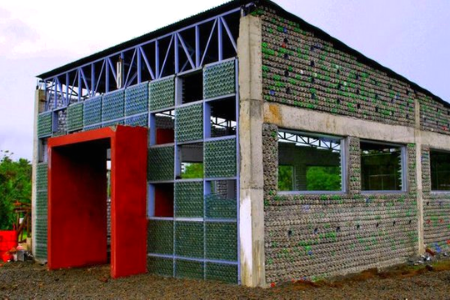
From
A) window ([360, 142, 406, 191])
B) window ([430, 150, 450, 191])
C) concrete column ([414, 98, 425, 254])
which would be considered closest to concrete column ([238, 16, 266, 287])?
concrete column ([414, 98, 425, 254])

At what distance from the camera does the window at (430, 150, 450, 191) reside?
16.5m

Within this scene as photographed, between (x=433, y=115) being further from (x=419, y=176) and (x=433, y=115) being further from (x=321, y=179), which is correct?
(x=321, y=179)

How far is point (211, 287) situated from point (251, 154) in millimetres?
2516

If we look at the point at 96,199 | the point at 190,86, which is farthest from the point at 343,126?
the point at 96,199

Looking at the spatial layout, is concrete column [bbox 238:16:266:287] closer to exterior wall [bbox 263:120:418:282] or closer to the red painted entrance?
exterior wall [bbox 263:120:418:282]

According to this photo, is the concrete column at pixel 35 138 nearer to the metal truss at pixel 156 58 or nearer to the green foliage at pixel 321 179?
the metal truss at pixel 156 58

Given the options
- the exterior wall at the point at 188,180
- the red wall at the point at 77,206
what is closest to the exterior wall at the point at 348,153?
the exterior wall at the point at 188,180

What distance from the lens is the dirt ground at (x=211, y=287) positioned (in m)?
8.98

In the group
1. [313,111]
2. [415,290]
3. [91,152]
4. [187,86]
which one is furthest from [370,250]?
[91,152]

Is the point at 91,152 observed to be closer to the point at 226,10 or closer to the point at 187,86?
the point at 187,86

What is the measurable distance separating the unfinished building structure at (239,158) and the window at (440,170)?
1.10m

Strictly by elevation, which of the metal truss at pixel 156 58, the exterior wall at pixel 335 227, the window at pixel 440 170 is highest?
the metal truss at pixel 156 58

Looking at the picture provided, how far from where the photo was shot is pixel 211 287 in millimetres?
9344

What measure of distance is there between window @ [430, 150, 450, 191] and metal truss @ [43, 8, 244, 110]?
7.57 meters
